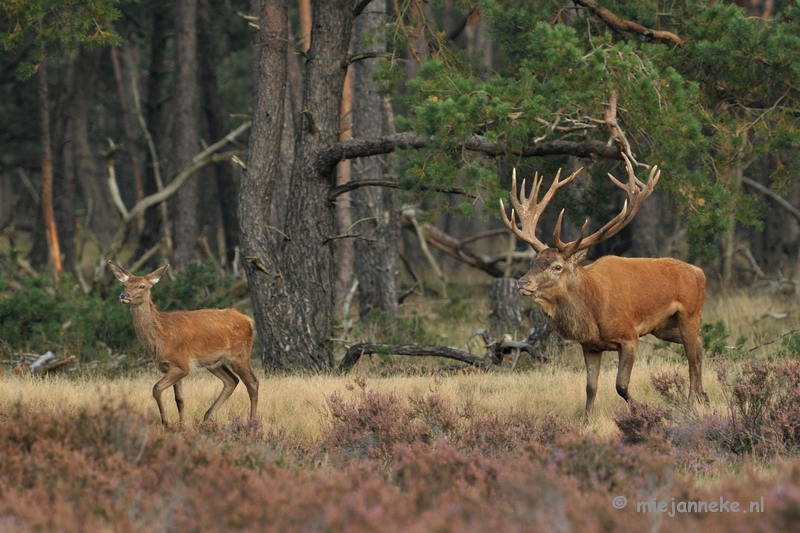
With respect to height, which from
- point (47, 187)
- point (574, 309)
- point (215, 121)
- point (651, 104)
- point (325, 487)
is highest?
point (651, 104)

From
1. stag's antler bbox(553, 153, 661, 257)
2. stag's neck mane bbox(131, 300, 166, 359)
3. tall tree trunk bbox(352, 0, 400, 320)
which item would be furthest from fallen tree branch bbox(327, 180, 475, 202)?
tall tree trunk bbox(352, 0, 400, 320)

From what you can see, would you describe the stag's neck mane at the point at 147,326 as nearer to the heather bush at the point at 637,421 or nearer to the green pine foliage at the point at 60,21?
the green pine foliage at the point at 60,21

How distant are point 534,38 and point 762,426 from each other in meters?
5.07

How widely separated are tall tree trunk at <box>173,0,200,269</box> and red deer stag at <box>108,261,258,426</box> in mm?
10932

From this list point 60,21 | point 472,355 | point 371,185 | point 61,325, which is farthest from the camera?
point 61,325

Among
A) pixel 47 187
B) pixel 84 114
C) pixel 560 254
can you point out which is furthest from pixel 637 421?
pixel 84 114

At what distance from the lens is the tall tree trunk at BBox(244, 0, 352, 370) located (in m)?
11.7

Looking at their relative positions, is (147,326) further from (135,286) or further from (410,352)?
(410,352)

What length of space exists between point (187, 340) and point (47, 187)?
1124 cm

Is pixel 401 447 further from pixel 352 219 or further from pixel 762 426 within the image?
pixel 352 219

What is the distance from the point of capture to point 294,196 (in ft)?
38.7

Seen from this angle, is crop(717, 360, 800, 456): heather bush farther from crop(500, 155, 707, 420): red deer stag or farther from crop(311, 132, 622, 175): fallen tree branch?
crop(311, 132, 622, 175): fallen tree branch

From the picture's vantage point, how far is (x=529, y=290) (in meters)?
8.44

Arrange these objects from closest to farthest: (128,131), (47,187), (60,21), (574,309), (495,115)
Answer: (574,309), (495,115), (60,21), (47,187), (128,131)
